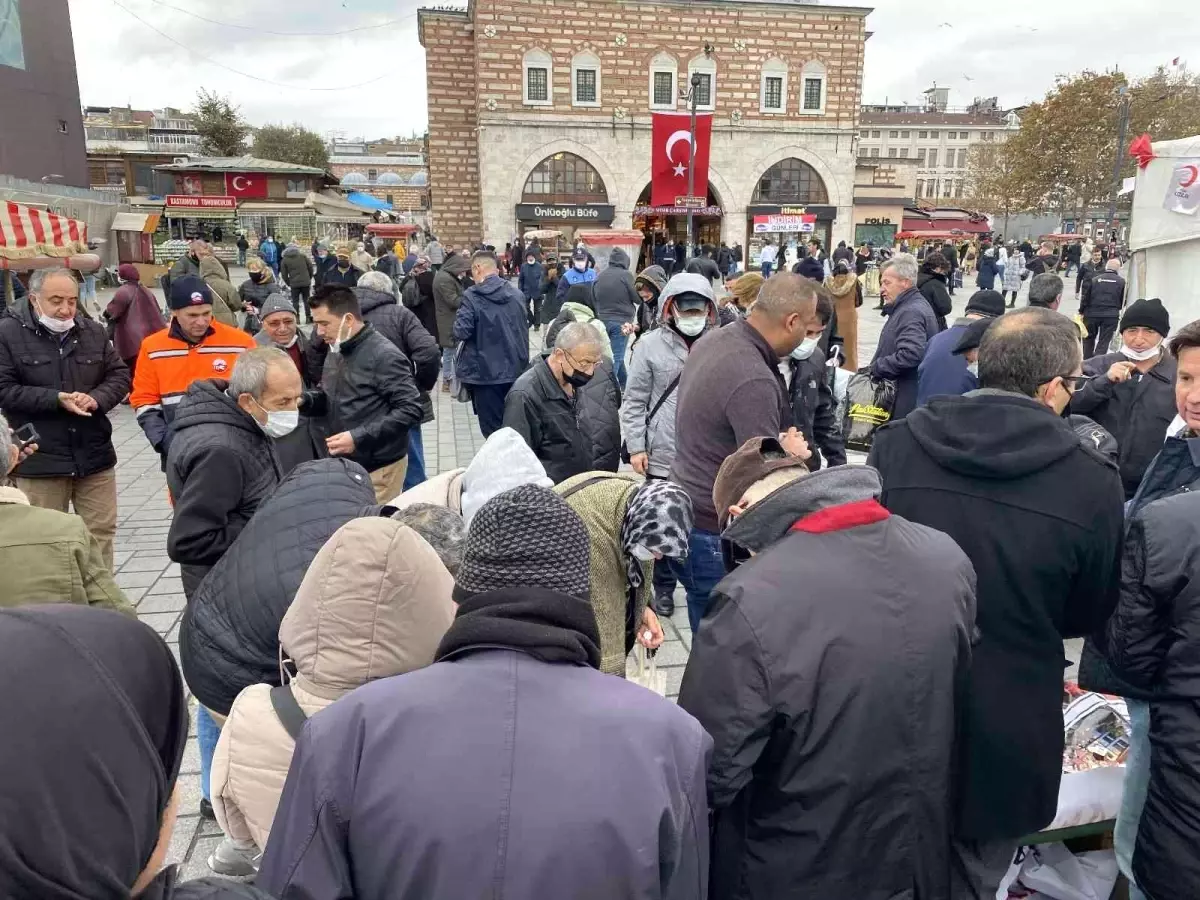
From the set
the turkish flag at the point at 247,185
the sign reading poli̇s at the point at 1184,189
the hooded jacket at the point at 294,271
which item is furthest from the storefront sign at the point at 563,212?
the sign reading poli̇s at the point at 1184,189

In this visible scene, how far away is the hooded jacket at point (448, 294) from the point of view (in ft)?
32.3

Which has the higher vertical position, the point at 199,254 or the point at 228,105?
the point at 228,105

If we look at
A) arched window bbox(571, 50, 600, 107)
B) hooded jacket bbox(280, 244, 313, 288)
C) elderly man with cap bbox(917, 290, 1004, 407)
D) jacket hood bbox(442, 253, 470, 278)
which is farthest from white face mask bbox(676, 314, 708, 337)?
arched window bbox(571, 50, 600, 107)

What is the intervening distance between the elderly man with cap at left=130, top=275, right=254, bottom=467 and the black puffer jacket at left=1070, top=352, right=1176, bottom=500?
479 cm

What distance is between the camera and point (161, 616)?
474 cm

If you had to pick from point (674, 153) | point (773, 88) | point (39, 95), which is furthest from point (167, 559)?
point (773, 88)

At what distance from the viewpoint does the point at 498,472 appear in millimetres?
2688

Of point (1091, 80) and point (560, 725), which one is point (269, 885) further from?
point (1091, 80)

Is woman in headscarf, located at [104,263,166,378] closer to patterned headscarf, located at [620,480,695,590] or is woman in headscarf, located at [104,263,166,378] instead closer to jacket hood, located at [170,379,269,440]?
jacket hood, located at [170,379,269,440]

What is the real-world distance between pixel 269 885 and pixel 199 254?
11229mm

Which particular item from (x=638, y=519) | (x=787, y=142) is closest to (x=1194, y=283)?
(x=638, y=519)

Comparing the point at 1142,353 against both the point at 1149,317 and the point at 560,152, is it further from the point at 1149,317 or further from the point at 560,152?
the point at 560,152

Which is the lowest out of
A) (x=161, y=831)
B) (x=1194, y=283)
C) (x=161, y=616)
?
(x=161, y=616)

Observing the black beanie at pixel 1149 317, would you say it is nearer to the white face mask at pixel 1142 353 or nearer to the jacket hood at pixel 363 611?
the white face mask at pixel 1142 353
